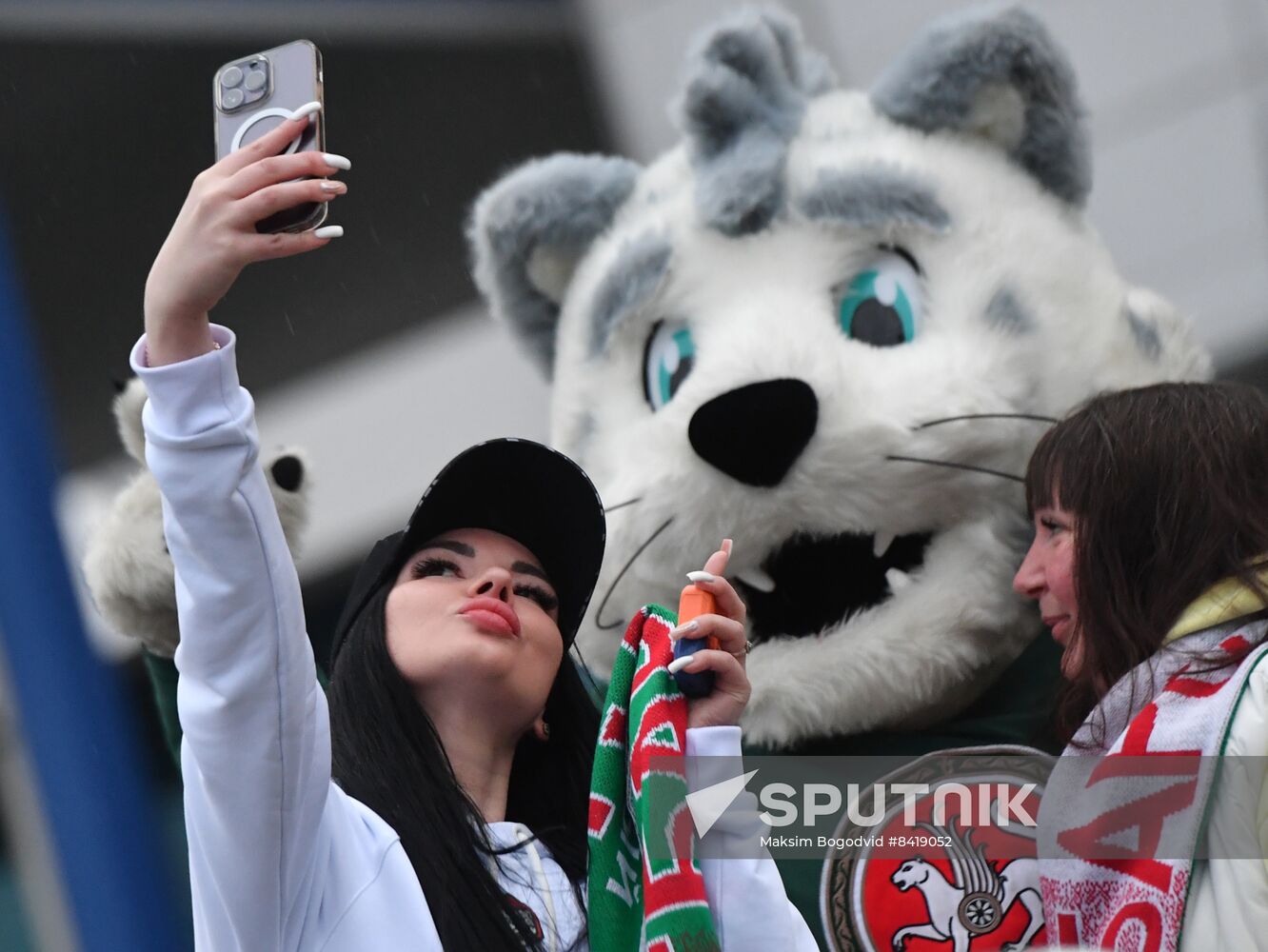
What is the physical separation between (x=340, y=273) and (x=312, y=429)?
1.94ft

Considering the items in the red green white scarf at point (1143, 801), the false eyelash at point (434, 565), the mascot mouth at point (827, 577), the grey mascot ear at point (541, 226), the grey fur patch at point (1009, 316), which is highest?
the grey mascot ear at point (541, 226)

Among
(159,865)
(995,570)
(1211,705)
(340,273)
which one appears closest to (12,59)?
(340,273)

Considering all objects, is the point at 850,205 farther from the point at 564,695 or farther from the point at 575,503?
the point at 564,695

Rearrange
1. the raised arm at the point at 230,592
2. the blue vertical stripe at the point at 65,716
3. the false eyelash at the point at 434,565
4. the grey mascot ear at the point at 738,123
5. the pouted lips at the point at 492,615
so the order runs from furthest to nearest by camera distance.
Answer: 1. the blue vertical stripe at the point at 65,716
2. the grey mascot ear at the point at 738,123
3. the false eyelash at the point at 434,565
4. the pouted lips at the point at 492,615
5. the raised arm at the point at 230,592

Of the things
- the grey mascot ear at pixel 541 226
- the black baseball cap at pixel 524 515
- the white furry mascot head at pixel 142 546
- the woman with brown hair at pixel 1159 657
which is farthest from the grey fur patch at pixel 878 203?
the white furry mascot head at pixel 142 546

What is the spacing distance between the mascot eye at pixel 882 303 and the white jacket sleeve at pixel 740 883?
0.86 meters

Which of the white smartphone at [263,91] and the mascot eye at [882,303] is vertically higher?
the white smartphone at [263,91]

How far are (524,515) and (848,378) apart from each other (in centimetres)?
51

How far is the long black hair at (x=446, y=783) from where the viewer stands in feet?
4.82

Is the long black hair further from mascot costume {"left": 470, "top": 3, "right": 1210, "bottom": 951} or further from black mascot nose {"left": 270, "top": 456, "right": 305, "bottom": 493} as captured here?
black mascot nose {"left": 270, "top": 456, "right": 305, "bottom": 493}

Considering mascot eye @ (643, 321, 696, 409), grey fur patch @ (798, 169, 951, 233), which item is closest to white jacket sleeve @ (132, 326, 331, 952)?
mascot eye @ (643, 321, 696, 409)

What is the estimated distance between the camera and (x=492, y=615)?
5.40 ft

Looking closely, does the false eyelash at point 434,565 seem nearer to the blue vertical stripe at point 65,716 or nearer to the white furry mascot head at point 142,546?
the white furry mascot head at point 142,546

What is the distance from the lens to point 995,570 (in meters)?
2.04
